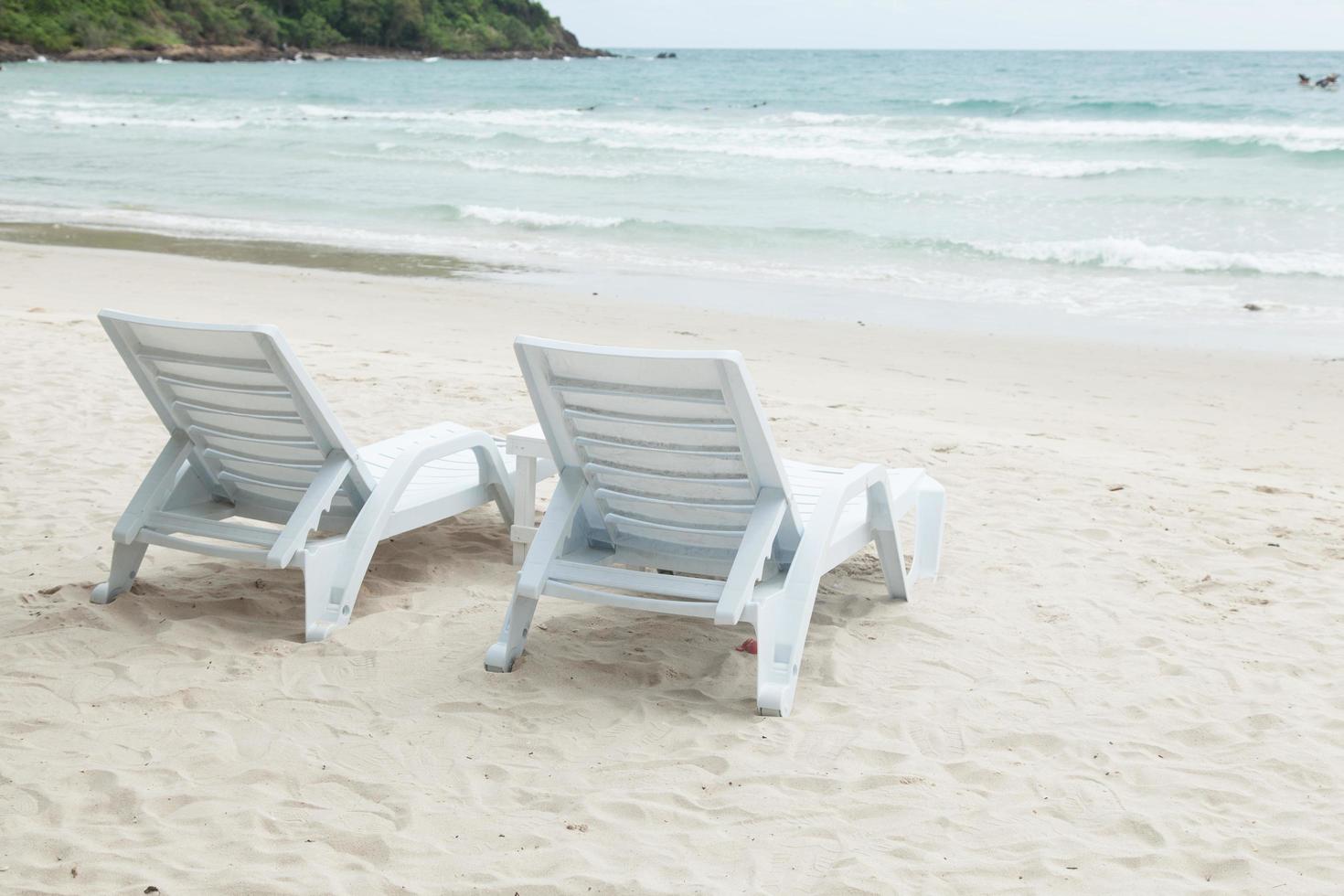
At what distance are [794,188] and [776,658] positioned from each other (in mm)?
17854

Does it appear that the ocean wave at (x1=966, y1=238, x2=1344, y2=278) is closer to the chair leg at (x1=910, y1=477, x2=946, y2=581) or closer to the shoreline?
the shoreline

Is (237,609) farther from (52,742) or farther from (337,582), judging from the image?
(52,742)

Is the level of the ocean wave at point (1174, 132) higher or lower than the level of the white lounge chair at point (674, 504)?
lower

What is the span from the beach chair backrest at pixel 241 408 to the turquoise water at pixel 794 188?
7.86 m

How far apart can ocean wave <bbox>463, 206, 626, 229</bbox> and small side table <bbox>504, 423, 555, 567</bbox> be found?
483 inches

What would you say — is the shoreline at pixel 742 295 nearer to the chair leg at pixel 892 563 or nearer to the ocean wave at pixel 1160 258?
the ocean wave at pixel 1160 258

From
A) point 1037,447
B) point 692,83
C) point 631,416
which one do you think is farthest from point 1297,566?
point 692,83

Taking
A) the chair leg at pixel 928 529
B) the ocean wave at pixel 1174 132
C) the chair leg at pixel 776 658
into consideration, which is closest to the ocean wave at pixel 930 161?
the ocean wave at pixel 1174 132

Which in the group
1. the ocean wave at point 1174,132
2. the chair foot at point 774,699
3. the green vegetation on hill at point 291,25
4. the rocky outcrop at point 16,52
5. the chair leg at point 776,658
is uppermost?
the chair leg at point 776,658

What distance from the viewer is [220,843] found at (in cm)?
273

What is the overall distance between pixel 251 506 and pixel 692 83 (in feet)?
184

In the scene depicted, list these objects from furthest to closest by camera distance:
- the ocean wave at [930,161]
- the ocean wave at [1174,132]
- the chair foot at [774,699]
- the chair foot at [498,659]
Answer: the ocean wave at [1174,132], the ocean wave at [930,161], the chair foot at [498,659], the chair foot at [774,699]

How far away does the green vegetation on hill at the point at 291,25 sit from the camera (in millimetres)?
68312

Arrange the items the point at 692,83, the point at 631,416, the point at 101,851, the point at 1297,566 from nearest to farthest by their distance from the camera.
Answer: the point at 101,851, the point at 631,416, the point at 1297,566, the point at 692,83
